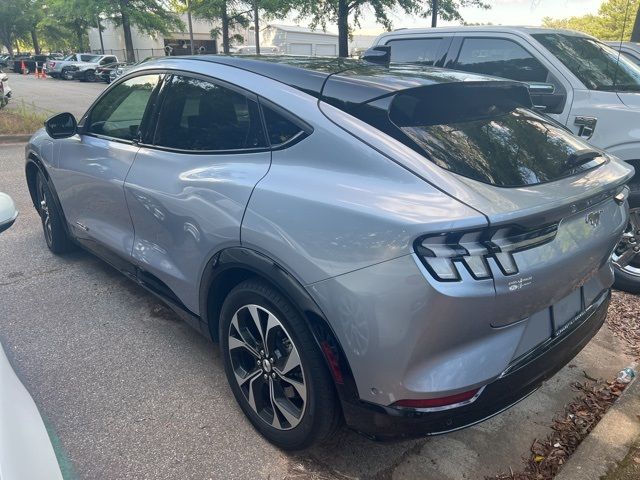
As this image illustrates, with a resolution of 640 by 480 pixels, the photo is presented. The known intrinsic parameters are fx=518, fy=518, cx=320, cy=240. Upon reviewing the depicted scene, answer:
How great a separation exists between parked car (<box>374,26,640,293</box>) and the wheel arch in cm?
310

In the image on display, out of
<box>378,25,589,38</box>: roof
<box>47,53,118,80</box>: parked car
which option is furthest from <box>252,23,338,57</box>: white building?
<box>378,25,589,38</box>: roof

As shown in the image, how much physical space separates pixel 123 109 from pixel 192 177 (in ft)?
4.13

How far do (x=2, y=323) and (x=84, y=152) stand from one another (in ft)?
4.23

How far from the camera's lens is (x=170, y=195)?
8.91 ft

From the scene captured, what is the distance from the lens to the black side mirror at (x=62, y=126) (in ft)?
12.5

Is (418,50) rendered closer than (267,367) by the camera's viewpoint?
No

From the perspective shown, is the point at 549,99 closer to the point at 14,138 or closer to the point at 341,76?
the point at 341,76

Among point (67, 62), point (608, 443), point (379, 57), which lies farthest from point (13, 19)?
point (608, 443)

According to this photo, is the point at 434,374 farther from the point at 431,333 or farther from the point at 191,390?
the point at 191,390

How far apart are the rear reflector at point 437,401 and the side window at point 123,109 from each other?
231 cm

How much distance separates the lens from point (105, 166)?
338 centimetres

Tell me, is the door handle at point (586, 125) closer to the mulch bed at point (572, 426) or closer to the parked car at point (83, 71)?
the mulch bed at point (572, 426)

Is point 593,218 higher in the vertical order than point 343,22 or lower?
lower

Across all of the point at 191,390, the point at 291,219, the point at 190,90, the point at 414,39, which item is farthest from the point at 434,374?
the point at 414,39
